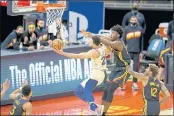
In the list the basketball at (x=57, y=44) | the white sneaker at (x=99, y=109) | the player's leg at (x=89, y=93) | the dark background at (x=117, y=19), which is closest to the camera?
the basketball at (x=57, y=44)

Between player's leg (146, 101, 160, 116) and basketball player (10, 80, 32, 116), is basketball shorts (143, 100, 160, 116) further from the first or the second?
basketball player (10, 80, 32, 116)

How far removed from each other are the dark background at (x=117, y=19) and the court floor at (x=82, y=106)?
24.8 feet

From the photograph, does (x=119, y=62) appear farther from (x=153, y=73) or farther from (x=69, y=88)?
(x=69, y=88)

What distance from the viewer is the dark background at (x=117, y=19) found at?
913 inches

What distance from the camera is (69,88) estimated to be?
52.5 ft

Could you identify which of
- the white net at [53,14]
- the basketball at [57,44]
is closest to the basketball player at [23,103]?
the basketball at [57,44]

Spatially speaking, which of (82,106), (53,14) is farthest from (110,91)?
(53,14)

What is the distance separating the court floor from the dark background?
7.55 m

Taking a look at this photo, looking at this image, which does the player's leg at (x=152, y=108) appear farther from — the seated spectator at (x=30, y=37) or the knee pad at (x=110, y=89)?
the seated spectator at (x=30, y=37)

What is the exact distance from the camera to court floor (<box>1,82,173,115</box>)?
1408cm

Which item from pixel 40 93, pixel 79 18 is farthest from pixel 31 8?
pixel 79 18

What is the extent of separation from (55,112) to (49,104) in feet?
3.07

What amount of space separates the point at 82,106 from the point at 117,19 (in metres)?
9.85

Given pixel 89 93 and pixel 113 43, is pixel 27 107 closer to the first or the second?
pixel 89 93
